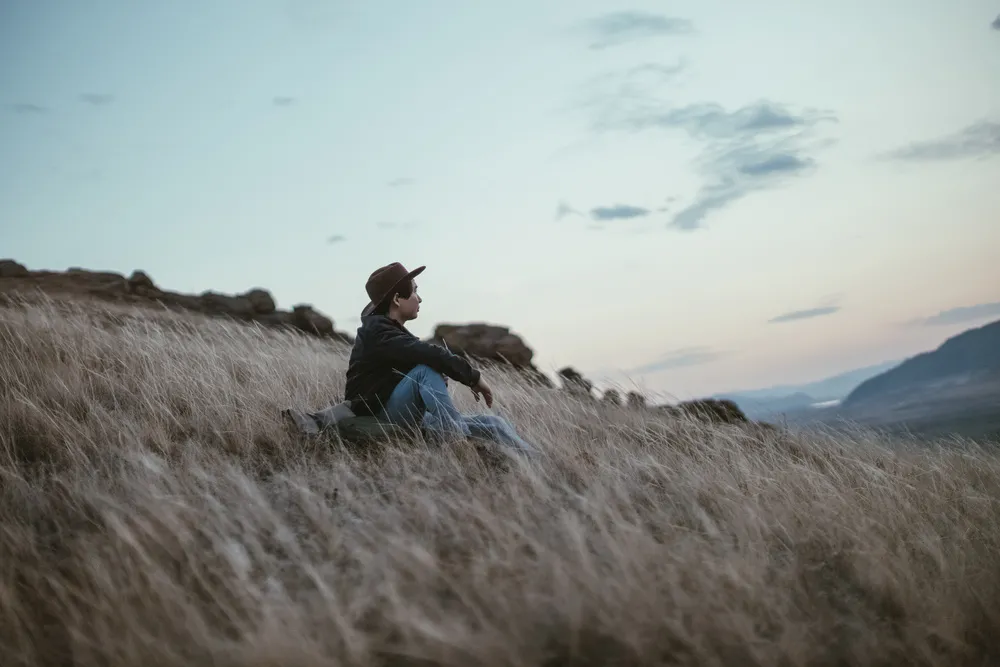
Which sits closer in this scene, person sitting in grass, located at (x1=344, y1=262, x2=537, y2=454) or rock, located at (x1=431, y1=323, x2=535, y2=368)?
person sitting in grass, located at (x1=344, y1=262, x2=537, y2=454)

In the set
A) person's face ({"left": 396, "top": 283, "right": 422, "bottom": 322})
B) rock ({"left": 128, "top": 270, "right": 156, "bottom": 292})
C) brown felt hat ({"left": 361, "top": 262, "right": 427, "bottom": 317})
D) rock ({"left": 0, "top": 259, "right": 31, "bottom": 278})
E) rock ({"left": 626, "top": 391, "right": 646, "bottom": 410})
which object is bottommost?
rock ({"left": 626, "top": 391, "right": 646, "bottom": 410})

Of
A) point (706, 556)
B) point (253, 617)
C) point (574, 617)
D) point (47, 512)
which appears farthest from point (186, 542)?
point (706, 556)

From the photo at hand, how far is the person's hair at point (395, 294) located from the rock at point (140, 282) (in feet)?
63.6

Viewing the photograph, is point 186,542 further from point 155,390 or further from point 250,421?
point 155,390

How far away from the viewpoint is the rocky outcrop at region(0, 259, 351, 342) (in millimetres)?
19781

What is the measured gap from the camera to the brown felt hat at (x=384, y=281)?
5.09m

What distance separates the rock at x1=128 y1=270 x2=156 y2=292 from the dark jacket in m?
19.3

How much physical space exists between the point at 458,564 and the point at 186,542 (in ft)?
4.28

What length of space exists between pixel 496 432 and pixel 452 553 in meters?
1.77

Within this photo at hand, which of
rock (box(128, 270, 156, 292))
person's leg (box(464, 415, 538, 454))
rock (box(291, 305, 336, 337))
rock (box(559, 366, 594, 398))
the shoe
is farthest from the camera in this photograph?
rock (box(128, 270, 156, 292))

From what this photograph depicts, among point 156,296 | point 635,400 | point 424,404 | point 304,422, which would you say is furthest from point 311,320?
point 424,404

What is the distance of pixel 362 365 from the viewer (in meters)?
5.19

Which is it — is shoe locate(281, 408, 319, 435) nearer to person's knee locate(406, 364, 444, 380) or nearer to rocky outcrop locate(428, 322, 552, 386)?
person's knee locate(406, 364, 444, 380)

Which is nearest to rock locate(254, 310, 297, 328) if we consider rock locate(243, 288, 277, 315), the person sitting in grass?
rock locate(243, 288, 277, 315)
